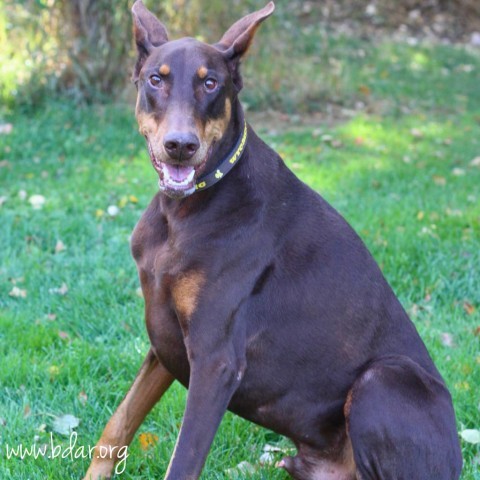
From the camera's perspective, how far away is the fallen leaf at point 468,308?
17.0ft

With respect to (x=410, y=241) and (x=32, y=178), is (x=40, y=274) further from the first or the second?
(x=410, y=241)

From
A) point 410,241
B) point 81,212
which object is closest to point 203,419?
point 410,241

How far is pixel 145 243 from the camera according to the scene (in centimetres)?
329

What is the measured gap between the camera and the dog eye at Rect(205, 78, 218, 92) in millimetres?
3096

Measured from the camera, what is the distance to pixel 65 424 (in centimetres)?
393

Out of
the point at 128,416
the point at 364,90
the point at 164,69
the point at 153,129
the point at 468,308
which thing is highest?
the point at 164,69

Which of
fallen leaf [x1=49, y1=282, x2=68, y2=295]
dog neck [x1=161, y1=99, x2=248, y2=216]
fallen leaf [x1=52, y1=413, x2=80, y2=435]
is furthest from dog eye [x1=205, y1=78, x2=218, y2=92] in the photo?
fallen leaf [x1=49, y1=282, x2=68, y2=295]

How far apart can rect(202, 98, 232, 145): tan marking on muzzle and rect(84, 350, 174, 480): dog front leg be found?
3.24 ft

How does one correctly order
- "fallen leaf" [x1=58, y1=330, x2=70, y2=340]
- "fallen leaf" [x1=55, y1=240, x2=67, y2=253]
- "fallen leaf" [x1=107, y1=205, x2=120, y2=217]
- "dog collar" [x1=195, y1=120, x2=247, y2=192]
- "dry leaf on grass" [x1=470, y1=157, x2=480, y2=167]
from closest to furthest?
"dog collar" [x1=195, y1=120, x2=247, y2=192]
"fallen leaf" [x1=58, y1=330, x2=70, y2=340]
"fallen leaf" [x1=55, y1=240, x2=67, y2=253]
"fallen leaf" [x1=107, y1=205, x2=120, y2=217]
"dry leaf on grass" [x1=470, y1=157, x2=480, y2=167]

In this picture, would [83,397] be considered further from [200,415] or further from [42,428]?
[200,415]

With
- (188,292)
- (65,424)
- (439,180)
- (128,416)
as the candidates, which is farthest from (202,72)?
(439,180)

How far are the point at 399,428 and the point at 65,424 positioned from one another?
5.43 ft

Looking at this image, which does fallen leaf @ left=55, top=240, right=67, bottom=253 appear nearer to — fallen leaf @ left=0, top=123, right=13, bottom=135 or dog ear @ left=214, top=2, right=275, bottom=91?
fallen leaf @ left=0, top=123, right=13, bottom=135

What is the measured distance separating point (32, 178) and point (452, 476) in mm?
5121
